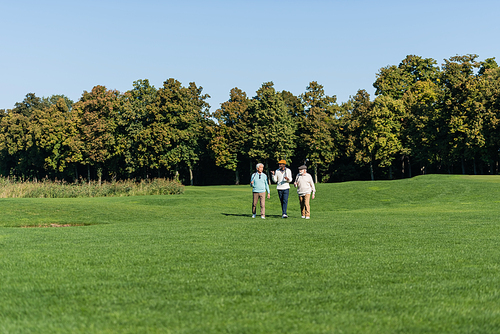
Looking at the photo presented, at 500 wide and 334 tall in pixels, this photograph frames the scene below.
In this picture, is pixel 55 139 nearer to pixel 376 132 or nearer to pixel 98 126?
pixel 98 126

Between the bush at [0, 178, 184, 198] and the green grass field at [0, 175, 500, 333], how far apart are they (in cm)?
2148

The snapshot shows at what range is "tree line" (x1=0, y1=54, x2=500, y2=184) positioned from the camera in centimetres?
5516

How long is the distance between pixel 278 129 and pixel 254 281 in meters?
55.1

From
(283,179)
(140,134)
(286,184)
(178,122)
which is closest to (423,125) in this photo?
(178,122)

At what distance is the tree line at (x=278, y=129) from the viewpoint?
5516 centimetres

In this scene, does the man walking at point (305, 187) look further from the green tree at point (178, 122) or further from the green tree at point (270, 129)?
the green tree at point (178, 122)

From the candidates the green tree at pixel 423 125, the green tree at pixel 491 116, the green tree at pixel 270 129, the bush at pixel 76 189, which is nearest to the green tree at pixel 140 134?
the green tree at pixel 270 129

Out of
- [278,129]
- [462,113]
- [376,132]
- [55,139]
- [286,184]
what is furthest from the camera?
[55,139]

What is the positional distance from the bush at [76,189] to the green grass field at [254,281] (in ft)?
70.5

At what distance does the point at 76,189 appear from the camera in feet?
108

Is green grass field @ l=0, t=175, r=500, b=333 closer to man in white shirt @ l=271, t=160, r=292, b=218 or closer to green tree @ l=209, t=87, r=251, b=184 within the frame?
man in white shirt @ l=271, t=160, r=292, b=218

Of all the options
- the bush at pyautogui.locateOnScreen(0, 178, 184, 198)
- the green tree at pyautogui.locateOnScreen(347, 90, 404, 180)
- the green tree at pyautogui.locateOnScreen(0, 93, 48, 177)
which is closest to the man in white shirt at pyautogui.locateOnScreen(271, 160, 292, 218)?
the bush at pyautogui.locateOnScreen(0, 178, 184, 198)

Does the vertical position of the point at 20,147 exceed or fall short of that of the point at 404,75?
it falls short

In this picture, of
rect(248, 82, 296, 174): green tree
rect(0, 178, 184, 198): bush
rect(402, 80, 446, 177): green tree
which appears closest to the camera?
rect(0, 178, 184, 198): bush
